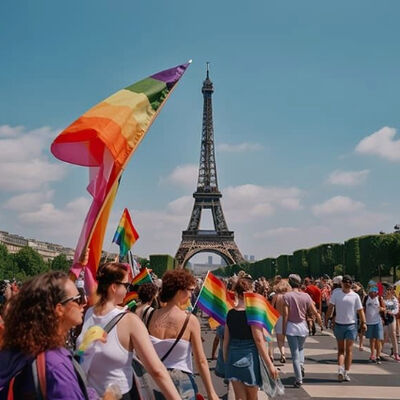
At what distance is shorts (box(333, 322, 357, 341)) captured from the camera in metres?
10.1

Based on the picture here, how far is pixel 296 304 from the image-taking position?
400 inches

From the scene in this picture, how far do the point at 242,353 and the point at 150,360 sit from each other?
312cm

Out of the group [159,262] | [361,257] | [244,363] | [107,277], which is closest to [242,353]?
[244,363]

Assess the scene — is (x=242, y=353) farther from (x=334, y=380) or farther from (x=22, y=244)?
(x=22, y=244)

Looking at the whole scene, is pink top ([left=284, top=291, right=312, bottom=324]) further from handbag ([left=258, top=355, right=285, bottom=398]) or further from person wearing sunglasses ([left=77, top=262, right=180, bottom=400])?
person wearing sunglasses ([left=77, top=262, right=180, bottom=400])

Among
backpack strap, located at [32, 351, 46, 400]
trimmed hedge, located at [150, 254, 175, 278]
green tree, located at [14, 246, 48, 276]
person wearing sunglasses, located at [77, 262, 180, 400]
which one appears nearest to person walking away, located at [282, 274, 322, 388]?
person wearing sunglasses, located at [77, 262, 180, 400]

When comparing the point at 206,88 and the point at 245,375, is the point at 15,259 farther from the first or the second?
the point at 245,375

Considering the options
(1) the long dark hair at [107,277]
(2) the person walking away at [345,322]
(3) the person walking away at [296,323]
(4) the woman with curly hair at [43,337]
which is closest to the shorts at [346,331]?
(2) the person walking away at [345,322]

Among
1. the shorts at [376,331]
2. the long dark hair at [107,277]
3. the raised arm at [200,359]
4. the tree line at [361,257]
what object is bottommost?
the shorts at [376,331]

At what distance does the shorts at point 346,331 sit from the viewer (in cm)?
1011

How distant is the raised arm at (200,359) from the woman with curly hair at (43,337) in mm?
1695

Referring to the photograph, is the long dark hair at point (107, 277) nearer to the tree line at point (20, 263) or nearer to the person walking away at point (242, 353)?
the person walking away at point (242, 353)

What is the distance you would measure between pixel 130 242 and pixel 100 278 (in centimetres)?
871

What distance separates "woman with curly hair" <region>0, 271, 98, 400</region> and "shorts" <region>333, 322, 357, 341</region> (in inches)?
314
